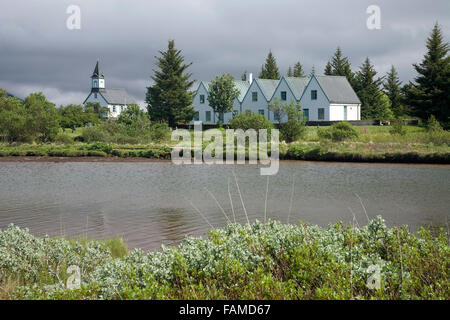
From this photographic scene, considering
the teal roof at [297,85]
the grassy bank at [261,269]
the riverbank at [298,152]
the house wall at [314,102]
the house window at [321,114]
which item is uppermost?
the teal roof at [297,85]

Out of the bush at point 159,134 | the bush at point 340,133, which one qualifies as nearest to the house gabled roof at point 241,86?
the bush at point 159,134

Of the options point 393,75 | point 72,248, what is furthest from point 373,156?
point 393,75

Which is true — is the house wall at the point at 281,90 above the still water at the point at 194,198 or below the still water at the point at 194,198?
above

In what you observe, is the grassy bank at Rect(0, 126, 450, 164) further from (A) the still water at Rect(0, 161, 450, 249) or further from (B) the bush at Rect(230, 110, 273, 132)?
(B) the bush at Rect(230, 110, 273, 132)

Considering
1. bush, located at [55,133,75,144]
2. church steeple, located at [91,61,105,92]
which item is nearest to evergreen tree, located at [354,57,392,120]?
bush, located at [55,133,75,144]

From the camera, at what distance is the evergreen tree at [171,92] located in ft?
191

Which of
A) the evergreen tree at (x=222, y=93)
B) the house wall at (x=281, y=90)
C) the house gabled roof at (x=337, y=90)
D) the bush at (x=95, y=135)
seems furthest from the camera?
the evergreen tree at (x=222, y=93)

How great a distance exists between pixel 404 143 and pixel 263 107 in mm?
27983

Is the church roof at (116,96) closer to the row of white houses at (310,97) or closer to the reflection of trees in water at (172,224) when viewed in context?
the row of white houses at (310,97)

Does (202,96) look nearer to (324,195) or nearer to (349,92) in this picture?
(349,92)

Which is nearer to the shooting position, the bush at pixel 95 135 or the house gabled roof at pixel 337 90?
the bush at pixel 95 135

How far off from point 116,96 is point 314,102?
2583 inches

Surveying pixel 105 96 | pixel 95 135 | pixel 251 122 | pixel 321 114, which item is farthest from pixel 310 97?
pixel 105 96

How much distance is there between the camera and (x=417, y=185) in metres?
18.4
